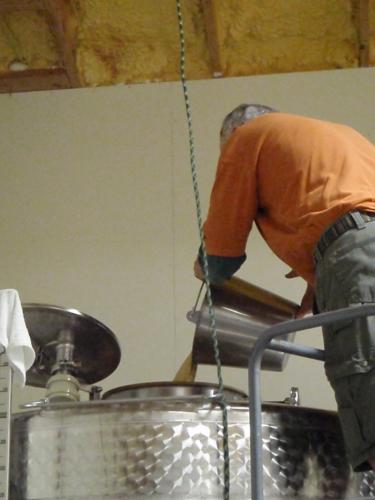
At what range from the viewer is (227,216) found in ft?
6.57

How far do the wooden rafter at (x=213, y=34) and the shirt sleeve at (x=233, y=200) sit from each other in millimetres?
1359

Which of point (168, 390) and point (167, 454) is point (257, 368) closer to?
point (167, 454)

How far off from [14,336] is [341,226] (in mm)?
609

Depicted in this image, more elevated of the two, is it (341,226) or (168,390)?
(341,226)

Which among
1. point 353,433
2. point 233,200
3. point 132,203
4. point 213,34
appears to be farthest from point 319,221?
point 213,34

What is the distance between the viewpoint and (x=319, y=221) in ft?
5.78

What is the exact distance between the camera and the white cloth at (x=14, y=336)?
5.52 ft

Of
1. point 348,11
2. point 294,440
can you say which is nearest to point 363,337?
point 294,440

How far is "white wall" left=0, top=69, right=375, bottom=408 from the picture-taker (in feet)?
10.1

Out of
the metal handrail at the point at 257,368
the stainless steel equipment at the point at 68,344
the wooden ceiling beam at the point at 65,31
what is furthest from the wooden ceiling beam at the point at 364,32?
the metal handrail at the point at 257,368

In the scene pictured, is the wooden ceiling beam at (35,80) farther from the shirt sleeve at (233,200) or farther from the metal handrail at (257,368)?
the metal handrail at (257,368)

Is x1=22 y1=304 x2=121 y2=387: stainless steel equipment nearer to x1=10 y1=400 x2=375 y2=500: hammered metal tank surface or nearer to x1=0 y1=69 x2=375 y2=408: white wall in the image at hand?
x1=10 y1=400 x2=375 y2=500: hammered metal tank surface

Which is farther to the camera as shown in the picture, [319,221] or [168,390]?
[168,390]

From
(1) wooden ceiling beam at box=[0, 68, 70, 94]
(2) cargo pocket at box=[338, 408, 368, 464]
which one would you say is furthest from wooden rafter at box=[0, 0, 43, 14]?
(2) cargo pocket at box=[338, 408, 368, 464]
